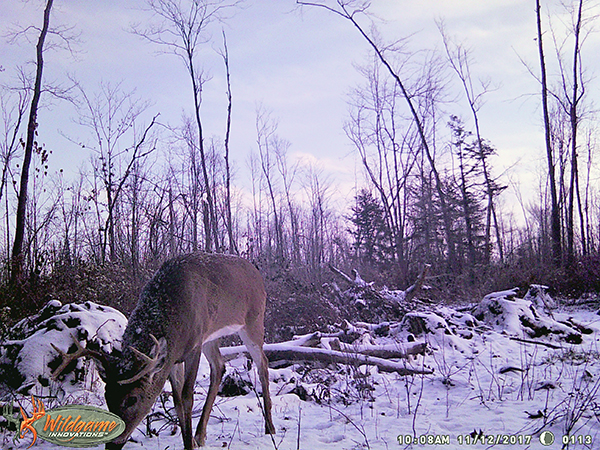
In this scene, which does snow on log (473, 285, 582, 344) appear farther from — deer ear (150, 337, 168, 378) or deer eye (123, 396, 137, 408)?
deer eye (123, 396, 137, 408)

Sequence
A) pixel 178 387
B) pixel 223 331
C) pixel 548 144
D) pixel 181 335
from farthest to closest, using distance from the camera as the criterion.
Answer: pixel 548 144
pixel 223 331
pixel 178 387
pixel 181 335

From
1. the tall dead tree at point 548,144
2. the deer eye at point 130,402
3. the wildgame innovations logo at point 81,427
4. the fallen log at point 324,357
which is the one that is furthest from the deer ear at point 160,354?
the tall dead tree at point 548,144

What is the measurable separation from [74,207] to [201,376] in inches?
820

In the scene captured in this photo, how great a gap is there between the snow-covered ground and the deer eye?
99cm

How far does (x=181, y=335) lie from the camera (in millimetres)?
3562

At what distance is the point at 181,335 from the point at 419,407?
10.3ft

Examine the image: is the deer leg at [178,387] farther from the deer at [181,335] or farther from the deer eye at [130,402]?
the deer eye at [130,402]

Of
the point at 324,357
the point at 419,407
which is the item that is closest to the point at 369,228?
the point at 324,357

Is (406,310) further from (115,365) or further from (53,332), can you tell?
(115,365)

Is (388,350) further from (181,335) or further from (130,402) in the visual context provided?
(130,402)

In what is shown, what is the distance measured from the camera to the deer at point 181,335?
9.93ft

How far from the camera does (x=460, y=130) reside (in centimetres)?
3441

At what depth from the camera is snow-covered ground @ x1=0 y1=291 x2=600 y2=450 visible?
388 cm

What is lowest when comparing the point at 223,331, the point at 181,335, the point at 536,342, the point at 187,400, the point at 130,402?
the point at 536,342
